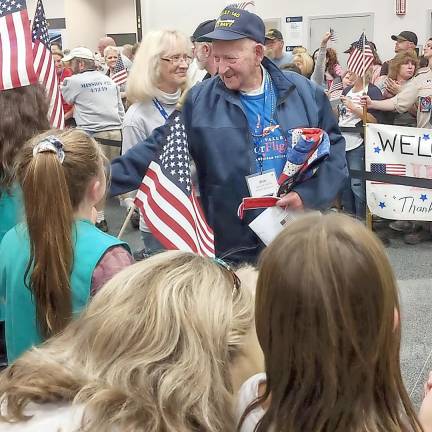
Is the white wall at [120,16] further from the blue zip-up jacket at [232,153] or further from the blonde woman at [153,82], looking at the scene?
the blue zip-up jacket at [232,153]

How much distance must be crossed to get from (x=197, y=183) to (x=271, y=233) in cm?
45

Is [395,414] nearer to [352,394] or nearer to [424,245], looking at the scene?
[352,394]

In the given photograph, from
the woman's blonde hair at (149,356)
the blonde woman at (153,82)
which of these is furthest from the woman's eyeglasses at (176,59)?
the woman's blonde hair at (149,356)

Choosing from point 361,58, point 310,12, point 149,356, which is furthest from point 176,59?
point 310,12

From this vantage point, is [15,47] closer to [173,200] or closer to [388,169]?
[173,200]

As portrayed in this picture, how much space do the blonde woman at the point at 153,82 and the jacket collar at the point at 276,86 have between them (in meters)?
0.66

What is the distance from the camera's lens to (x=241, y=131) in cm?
275

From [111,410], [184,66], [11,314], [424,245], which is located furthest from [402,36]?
[111,410]

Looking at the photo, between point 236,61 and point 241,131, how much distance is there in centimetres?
30

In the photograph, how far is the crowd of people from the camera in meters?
1.14

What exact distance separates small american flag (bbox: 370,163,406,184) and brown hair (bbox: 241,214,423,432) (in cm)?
441

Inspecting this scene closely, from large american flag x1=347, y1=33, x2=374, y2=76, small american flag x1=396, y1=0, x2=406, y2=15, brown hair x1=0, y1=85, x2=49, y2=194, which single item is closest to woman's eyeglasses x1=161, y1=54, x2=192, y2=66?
brown hair x1=0, y1=85, x2=49, y2=194

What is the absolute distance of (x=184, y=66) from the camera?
3.49 m

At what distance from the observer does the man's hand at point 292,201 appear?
8.96ft
